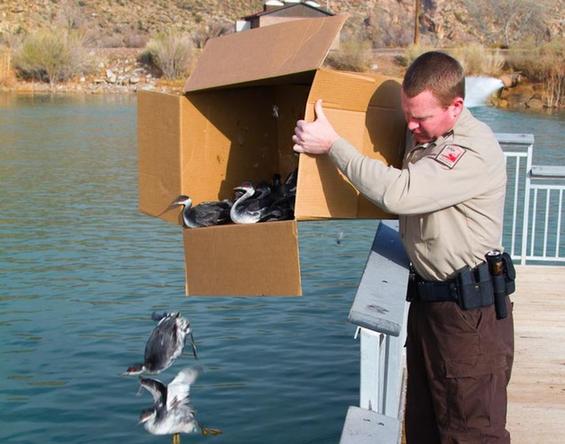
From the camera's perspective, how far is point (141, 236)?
13727mm

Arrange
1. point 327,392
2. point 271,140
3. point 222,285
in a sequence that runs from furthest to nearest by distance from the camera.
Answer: point 327,392 → point 271,140 → point 222,285

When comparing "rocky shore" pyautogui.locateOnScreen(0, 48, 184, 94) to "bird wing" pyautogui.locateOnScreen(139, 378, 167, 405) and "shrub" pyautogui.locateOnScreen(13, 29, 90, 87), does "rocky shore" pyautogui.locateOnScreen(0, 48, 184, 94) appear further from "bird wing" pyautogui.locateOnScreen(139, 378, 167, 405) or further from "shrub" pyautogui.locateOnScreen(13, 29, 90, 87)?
"bird wing" pyautogui.locateOnScreen(139, 378, 167, 405)

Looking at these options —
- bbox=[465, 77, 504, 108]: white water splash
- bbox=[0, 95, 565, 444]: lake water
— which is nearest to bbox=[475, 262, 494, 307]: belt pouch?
bbox=[0, 95, 565, 444]: lake water

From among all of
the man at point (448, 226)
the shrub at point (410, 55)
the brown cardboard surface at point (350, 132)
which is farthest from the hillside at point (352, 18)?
the man at point (448, 226)

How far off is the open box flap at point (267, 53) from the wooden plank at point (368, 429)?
1.26m

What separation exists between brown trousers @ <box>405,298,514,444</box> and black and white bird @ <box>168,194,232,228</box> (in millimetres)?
874

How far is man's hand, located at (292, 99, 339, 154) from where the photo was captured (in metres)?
3.36

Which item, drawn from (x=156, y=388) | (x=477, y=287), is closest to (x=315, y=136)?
(x=477, y=287)

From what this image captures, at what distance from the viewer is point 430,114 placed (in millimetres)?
3268

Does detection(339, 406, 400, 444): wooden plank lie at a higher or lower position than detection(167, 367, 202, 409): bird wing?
higher

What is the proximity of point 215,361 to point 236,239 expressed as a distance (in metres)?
4.88

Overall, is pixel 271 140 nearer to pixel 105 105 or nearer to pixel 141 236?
pixel 141 236

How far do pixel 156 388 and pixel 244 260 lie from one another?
5.44ft

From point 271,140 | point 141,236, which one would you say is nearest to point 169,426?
point 271,140
